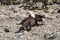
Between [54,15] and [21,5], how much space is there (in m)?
1.58

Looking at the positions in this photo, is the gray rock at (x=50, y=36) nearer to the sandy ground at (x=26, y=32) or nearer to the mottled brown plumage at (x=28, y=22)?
the sandy ground at (x=26, y=32)

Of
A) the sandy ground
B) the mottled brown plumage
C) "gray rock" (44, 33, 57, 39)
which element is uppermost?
the mottled brown plumage

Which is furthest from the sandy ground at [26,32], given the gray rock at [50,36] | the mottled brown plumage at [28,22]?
the mottled brown plumage at [28,22]

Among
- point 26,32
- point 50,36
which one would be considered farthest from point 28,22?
point 50,36

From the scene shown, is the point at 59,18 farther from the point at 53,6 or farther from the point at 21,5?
the point at 21,5

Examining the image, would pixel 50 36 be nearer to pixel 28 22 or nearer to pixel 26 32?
pixel 26 32

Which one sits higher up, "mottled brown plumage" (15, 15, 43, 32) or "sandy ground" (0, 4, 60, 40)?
"mottled brown plumage" (15, 15, 43, 32)

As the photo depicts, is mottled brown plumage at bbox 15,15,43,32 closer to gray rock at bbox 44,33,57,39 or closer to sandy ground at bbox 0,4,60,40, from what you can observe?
sandy ground at bbox 0,4,60,40

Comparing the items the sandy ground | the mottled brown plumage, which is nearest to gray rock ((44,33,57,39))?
the sandy ground

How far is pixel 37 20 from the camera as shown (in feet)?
17.4

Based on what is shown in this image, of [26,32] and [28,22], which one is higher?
[28,22]

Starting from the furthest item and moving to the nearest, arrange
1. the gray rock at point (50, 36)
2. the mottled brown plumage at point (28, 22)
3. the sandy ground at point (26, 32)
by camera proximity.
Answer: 1. the mottled brown plumage at point (28, 22)
2. the sandy ground at point (26, 32)
3. the gray rock at point (50, 36)

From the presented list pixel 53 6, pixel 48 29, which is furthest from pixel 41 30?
pixel 53 6

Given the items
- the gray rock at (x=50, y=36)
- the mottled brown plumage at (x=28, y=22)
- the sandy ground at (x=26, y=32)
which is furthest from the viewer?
the mottled brown plumage at (x=28, y=22)
